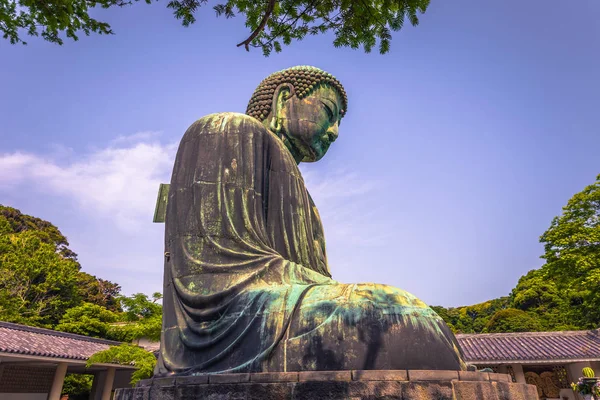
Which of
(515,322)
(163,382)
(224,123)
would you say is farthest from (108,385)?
(515,322)

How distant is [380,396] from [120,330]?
2113 cm

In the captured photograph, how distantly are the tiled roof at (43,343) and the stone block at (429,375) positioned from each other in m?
14.8

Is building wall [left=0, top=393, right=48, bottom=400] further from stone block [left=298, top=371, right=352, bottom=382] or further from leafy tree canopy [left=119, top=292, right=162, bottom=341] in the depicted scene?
stone block [left=298, top=371, right=352, bottom=382]

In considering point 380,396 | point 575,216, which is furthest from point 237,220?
point 575,216

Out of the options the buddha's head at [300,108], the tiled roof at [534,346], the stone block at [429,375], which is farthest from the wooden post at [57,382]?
the stone block at [429,375]

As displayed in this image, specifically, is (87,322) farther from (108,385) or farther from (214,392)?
(214,392)

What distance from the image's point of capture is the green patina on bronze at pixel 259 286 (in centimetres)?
319

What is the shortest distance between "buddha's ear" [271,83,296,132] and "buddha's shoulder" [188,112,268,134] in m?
1.18

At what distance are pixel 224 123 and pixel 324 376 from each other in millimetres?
3144

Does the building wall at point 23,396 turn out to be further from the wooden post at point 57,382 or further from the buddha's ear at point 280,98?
the buddha's ear at point 280,98

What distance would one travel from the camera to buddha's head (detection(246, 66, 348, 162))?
6.25 meters

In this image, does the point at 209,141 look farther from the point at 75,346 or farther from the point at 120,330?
the point at 120,330

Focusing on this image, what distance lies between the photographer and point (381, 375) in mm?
2887

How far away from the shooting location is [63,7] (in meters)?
5.70
